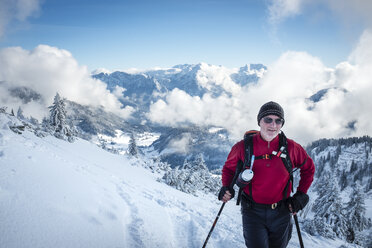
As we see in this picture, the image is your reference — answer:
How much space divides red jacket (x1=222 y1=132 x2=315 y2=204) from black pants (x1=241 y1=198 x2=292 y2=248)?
22cm

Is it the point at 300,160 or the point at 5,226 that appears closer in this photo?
the point at 5,226

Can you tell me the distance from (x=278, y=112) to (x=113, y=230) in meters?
5.01

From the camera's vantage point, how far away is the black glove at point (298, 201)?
3.91 m

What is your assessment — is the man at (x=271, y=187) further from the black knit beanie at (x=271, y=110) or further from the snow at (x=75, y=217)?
the snow at (x=75, y=217)

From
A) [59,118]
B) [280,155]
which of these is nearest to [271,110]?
[280,155]

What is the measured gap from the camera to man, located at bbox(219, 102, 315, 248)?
3877mm

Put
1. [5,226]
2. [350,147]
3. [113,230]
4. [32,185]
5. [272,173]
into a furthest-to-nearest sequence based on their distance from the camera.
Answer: [350,147]
[32,185]
[113,230]
[272,173]
[5,226]

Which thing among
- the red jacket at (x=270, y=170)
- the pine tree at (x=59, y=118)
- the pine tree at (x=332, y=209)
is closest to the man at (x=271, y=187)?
the red jacket at (x=270, y=170)

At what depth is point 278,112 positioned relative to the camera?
3949 millimetres

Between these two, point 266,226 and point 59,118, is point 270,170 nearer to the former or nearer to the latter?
point 266,226

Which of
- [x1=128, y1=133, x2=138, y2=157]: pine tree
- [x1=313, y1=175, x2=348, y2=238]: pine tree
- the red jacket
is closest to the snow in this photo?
the red jacket

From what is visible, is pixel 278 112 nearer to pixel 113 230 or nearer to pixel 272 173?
pixel 272 173

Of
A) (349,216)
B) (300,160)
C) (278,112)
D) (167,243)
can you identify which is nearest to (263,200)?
(300,160)

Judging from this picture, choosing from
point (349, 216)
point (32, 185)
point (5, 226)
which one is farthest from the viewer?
point (349, 216)
